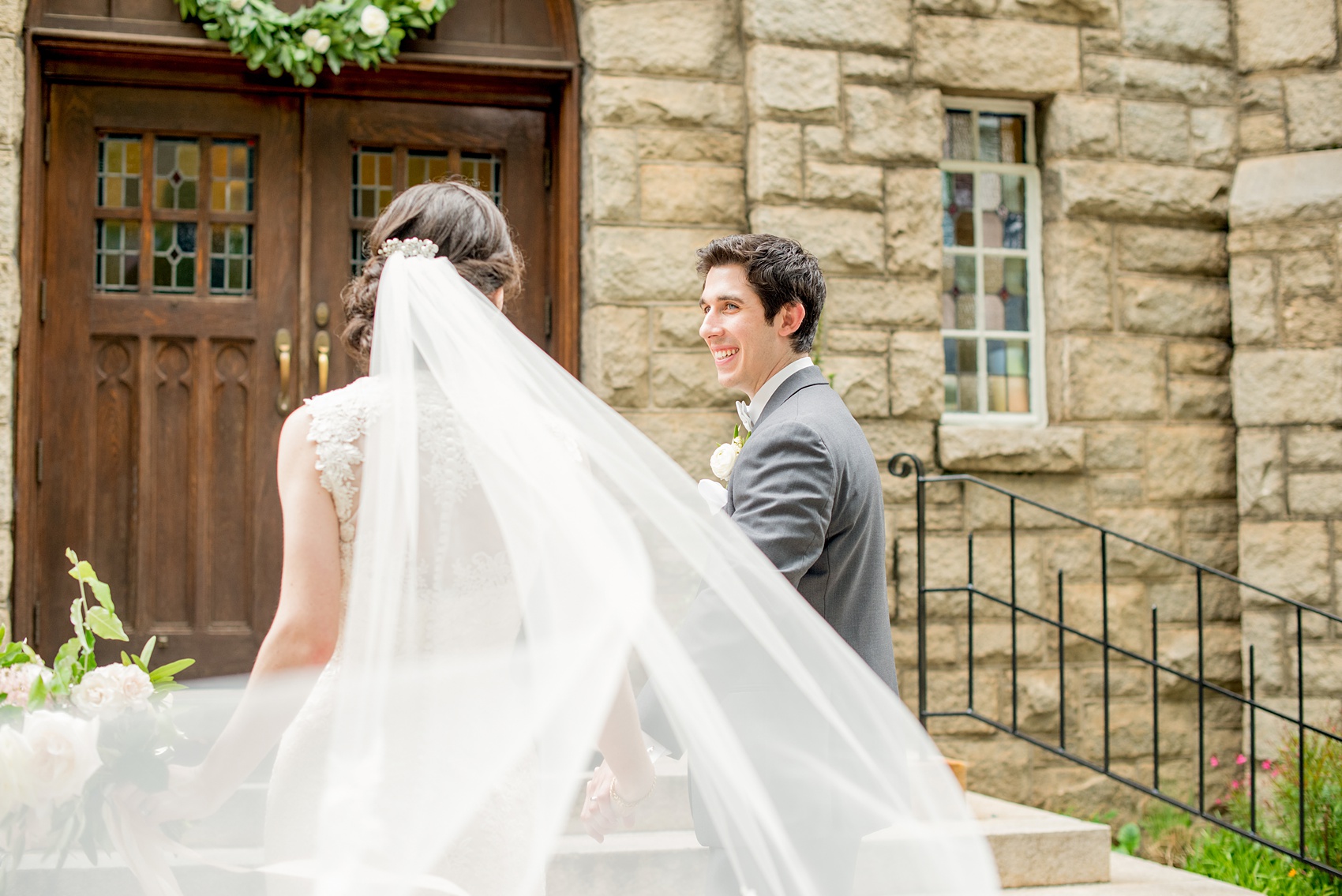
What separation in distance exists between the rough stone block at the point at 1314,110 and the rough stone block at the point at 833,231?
207 centimetres

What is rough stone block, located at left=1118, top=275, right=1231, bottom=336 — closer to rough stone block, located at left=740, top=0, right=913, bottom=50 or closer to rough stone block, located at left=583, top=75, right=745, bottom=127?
rough stone block, located at left=740, top=0, right=913, bottom=50

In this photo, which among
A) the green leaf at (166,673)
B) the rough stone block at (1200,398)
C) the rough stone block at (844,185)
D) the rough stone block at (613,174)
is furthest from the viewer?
the rough stone block at (1200,398)

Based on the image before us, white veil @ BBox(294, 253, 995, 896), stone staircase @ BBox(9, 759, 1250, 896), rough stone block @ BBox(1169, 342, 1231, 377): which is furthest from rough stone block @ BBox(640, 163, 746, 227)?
white veil @ BBox(294, 253, 995, 896)

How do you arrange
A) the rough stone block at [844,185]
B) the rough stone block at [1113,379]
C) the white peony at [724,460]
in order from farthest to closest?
the rough stone block at [1113,379] < the rough stone block at [844,185] < the white peony at [724,460]

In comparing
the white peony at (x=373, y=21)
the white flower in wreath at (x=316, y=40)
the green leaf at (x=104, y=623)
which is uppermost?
the white peony at (x=373, y=21)

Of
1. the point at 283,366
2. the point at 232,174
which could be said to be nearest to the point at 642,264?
the point at 283,366

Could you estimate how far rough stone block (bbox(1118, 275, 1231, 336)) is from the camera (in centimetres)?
540

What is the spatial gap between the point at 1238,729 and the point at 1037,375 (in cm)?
188

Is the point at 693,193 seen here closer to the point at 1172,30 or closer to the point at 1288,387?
the point at 1172,30

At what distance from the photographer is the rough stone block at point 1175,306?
5398 mm

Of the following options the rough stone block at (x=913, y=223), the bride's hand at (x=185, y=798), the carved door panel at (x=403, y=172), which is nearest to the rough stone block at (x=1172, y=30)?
the rough stone block at (x=913, y=223)

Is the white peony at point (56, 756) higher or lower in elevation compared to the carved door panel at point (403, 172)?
lower

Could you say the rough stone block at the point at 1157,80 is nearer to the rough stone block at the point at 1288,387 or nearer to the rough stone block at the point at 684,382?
the rough stone block at the point at 1288,387

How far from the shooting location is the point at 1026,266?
5598 millimetres
